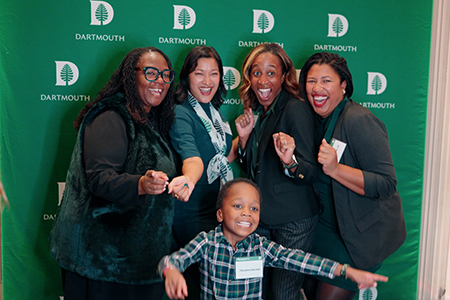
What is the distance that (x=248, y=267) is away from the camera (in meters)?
1.99

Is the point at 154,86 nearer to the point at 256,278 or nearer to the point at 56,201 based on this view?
the point at 256,278

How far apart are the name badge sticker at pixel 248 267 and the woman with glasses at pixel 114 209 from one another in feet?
1.43

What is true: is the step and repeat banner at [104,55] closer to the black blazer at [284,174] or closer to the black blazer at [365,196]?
the black blazer at [284,174]

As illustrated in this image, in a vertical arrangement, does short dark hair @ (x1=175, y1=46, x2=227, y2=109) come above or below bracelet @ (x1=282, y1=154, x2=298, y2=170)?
above

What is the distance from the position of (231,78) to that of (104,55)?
106cm

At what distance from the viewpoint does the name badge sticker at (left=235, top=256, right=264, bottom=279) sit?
199 cm

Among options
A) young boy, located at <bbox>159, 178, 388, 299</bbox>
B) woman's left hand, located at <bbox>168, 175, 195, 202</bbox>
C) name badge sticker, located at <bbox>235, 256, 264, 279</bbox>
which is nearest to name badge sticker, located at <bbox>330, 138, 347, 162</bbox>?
young boy, located at <bbox>159, 178, 388, 299</bbox>

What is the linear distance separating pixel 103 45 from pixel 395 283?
131 inches

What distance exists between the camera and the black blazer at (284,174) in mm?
2334

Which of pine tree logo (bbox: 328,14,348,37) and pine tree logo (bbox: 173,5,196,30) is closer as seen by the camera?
pine tree logo (bbox: 173,5,196,30)

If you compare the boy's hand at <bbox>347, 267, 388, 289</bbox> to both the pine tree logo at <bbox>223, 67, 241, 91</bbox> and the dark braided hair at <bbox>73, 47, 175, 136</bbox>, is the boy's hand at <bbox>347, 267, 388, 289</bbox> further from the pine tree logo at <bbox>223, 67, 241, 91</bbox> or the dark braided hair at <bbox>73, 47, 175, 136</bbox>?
the pine tree logo at <bbox>223, 67, 241, 91</bbox>

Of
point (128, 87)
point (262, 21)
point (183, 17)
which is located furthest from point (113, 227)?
point (262, 21)

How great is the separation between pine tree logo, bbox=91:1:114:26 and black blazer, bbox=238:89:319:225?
1597 millimetres

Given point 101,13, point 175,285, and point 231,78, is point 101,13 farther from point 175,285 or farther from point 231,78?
point 175,285
